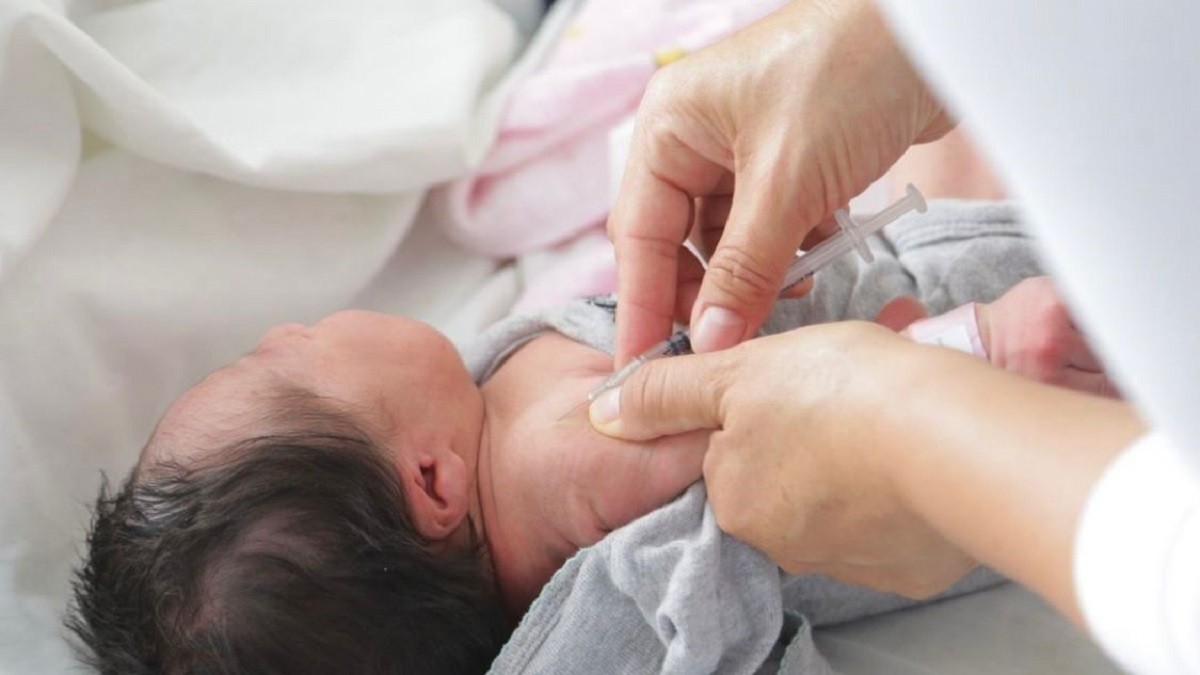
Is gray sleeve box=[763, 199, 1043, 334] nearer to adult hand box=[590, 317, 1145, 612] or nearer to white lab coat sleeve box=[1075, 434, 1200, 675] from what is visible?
adult hand box=[590, 317, 1145, 612]

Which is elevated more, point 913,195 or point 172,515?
point 172,515

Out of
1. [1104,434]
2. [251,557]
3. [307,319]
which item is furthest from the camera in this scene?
[307,319]

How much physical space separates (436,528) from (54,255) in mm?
566

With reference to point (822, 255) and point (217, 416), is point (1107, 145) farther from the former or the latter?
point (217, 416)

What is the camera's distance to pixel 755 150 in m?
1.02

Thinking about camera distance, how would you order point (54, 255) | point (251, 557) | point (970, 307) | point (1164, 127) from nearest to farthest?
point (1164, 127) < point (251, 557) < point (970, 307) < point (54, 255)

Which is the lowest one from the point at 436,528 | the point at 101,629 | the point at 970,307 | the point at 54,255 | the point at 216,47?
the point at 970,307

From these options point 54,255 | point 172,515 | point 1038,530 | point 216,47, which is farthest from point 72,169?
point 1038,530

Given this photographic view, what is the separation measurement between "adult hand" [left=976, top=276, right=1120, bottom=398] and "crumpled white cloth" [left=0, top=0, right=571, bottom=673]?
0.70 m

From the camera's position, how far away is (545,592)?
1.01 m

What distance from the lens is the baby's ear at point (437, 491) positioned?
1.05 meters

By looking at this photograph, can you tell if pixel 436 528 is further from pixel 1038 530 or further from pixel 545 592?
pixel 1038 530

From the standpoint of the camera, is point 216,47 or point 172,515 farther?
point 216,47

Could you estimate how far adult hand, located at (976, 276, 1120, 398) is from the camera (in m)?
1.00
